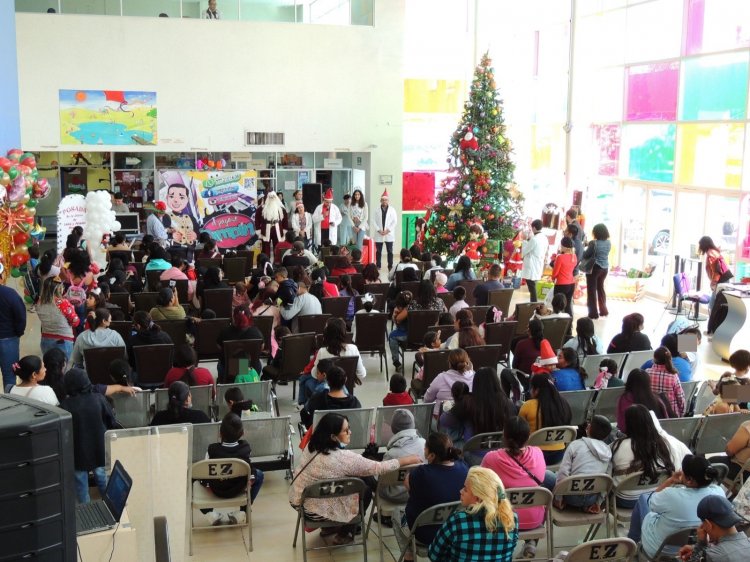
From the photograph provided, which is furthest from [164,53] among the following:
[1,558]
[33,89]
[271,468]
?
[1,558]

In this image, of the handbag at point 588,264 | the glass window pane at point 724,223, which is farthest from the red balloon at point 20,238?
the glass window pane at point 724,223

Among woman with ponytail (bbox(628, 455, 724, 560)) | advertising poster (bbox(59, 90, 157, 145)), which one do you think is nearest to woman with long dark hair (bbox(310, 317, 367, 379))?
woman with ponytail (bbox(628, 455, 724, 560))

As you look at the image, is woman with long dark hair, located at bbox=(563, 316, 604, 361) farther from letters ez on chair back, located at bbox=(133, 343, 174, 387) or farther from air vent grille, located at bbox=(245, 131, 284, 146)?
air vent grille, located at bbox=(245, 131, 284, 146)

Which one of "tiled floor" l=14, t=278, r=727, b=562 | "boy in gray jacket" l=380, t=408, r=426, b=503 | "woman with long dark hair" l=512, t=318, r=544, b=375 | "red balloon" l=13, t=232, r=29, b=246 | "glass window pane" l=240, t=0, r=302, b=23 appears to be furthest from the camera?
"glass window pane" l=240, t=0, r=302, b=23

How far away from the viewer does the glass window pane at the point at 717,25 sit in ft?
45.1

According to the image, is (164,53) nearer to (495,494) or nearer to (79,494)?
(79,494)

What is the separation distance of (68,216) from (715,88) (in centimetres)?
1081

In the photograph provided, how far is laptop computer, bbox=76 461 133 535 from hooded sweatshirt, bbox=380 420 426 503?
6.88 feet

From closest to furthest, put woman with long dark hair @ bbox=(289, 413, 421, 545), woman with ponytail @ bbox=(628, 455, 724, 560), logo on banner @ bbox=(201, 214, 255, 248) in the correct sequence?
woman with ponytail @ bbox=(628, 455, 724, 560) → woman with long dark hair @ bbox=(289, 413, 421, 545) → logo on banner @ bbox=(201, 214, 255, 248)

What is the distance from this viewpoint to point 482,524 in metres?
4.57

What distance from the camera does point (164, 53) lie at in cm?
1839

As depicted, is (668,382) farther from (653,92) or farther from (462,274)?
(653,92)

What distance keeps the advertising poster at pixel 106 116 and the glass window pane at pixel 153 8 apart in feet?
5.33

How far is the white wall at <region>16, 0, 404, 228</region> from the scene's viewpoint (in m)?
17.7
